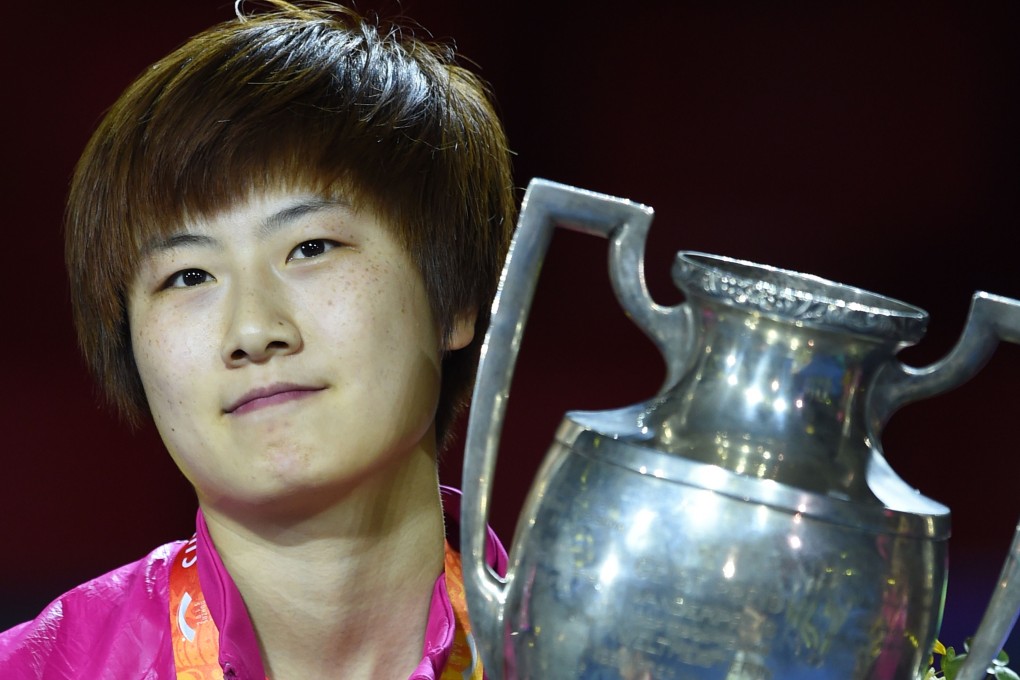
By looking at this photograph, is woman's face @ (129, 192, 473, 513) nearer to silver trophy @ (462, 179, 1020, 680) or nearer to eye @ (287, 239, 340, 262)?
eye @ (287, 239, 340, 262)

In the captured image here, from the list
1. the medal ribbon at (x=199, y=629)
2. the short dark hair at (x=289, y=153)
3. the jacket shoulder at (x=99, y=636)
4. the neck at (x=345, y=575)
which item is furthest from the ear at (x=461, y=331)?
the jacket shoulder at (x=99, y=636)

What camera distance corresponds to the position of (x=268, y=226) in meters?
1.15

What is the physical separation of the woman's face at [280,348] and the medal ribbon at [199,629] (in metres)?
0.13

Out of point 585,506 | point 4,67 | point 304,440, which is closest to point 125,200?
point 304,440

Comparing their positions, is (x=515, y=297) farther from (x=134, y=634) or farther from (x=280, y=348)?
(x=134, y=634)

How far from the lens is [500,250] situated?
134 centimetres

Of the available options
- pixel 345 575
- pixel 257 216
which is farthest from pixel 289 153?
pixel 345 575

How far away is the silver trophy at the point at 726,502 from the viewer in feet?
2.36

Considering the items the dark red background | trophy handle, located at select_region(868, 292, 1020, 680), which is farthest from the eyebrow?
the dark red background

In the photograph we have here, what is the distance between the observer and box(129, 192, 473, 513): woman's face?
1113 mm

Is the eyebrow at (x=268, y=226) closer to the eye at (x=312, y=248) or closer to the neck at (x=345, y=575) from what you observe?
the eye at (x=312, y=248)

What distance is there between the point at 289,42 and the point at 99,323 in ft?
1.09

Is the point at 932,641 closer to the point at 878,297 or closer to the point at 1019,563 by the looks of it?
the point at 1019,563

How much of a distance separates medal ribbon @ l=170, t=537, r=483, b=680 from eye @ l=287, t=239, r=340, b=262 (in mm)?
333
